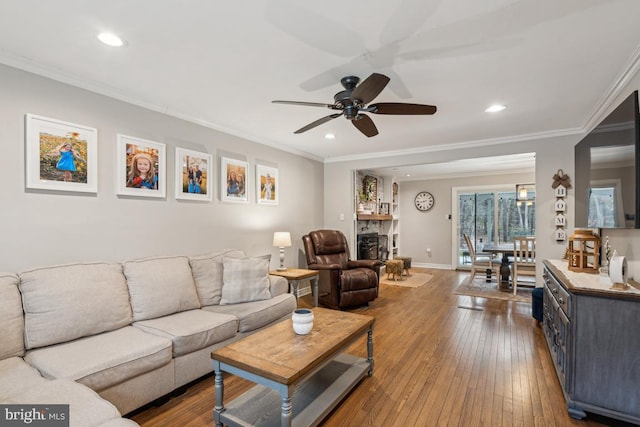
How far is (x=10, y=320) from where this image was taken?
75.5 inches

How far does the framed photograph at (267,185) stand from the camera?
441 cm

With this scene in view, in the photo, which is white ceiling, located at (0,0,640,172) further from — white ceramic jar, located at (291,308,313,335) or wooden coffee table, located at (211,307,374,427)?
wooden coffee table, located at (211,307,374,427)

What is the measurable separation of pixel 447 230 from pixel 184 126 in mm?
6570

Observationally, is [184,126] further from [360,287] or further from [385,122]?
[360,287]

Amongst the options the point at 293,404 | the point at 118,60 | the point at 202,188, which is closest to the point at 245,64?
the point at 118,60

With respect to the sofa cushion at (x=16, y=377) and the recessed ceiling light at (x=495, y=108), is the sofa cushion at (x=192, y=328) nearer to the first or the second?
the sofa cushion at (x=16, y=377)

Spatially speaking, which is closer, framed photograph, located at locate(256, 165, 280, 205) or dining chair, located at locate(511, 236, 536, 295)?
framed photograph, located at locate(256, 165, 280, 205)

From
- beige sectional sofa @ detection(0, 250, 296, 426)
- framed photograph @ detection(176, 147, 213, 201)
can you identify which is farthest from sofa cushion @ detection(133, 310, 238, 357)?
framed photograph @ detection(176, 147, 213, 201)

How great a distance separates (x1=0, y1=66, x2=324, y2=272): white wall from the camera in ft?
7.45

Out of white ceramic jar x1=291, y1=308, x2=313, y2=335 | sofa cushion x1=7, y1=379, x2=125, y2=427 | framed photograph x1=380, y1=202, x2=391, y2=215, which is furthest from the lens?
framed photograph x1=380, y1=202, x2=391, y2=215

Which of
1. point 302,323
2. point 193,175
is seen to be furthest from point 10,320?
point 193,175

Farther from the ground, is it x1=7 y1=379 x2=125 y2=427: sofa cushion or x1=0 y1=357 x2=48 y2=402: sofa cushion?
x1=7 y1=379 x2=125 y2=427: sofa cushion

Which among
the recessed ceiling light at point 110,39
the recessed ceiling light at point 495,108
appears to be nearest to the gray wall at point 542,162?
the recessed ceiling light at point 495,108

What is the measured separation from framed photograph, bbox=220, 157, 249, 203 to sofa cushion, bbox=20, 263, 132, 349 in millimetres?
1683
